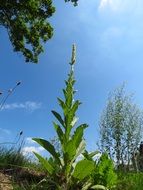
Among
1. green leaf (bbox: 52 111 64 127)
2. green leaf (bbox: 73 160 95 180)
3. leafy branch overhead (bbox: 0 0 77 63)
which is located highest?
leafy branch overhead (bbox: 0 0 77 63)

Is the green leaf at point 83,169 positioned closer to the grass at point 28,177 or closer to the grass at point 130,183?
the grass at point 28,177

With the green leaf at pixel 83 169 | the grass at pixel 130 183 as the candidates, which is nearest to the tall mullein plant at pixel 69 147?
the green leaf at pixel 83 169

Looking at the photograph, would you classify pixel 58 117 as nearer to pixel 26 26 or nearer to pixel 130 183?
pixel 130 183

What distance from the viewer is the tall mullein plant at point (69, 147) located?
631 cm

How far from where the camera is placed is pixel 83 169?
21.3 ft

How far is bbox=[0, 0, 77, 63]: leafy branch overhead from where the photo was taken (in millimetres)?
25891

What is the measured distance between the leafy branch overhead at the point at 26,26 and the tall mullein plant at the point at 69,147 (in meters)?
19.8

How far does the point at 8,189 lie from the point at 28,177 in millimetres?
954

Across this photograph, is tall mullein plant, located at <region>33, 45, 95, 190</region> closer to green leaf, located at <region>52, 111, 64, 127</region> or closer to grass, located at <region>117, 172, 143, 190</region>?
green leaf, located at <region>52, 111, 64, 127</region>

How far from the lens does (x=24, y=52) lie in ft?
89.5

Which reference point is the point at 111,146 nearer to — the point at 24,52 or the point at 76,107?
the point at 24,52

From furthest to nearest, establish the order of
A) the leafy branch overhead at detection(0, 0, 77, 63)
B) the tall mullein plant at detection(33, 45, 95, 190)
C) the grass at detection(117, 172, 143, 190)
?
the leafy branch overhead at detection(0, 0, 77, 63) → the grass at detection(117, 172, 143, 190) → the tall mullein plant at detection(33, 45, 95, 190)

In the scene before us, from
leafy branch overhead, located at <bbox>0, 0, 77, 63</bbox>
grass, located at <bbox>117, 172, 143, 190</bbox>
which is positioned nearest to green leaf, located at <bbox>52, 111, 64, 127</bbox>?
grass, located at <bbox>117, 172, 143, 190</bbox>

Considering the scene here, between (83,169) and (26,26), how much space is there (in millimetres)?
21178
